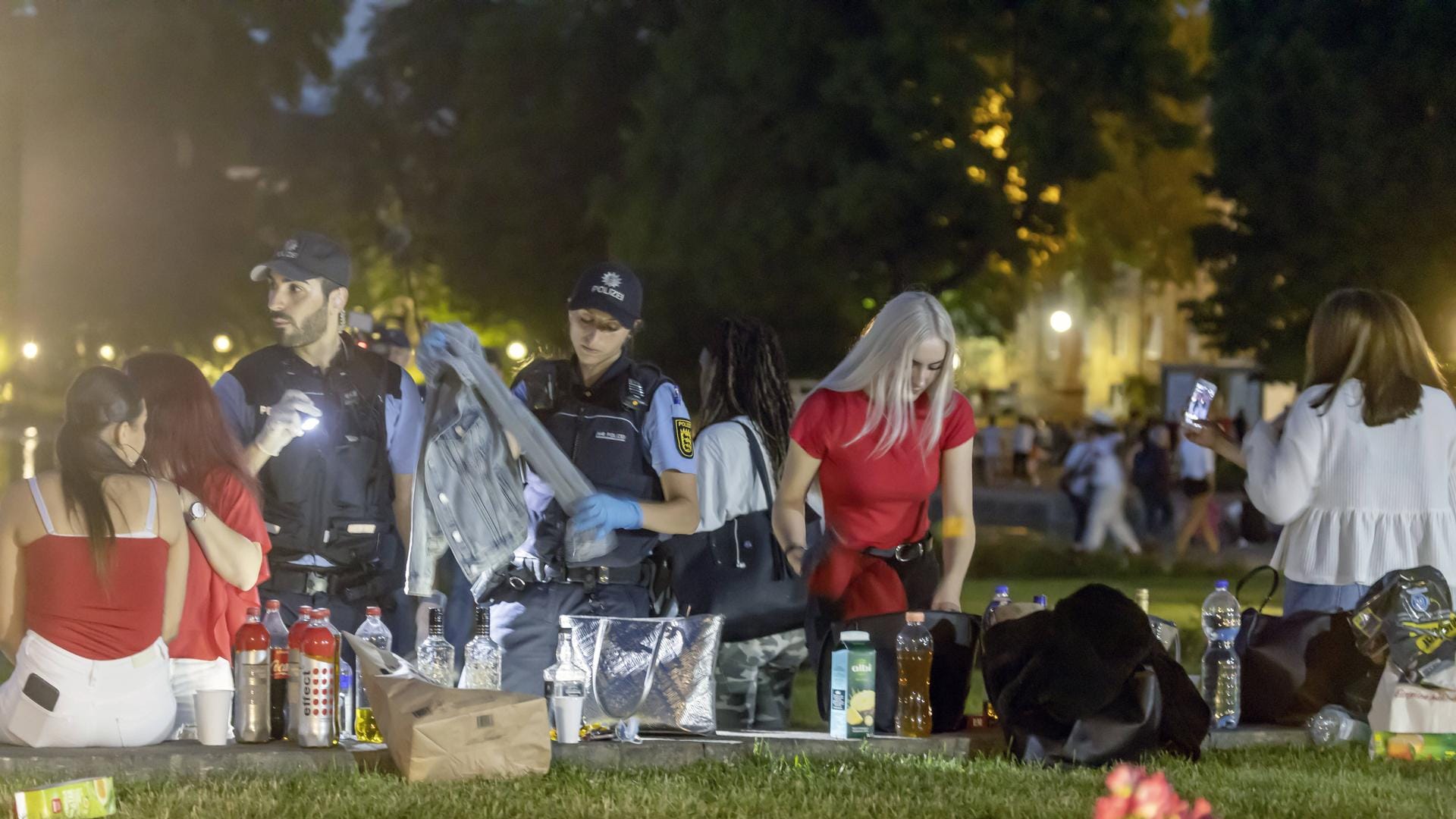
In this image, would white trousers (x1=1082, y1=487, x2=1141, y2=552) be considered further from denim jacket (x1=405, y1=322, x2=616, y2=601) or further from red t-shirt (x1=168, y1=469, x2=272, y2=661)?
red t-shirt (x1=168, y1=469, x2=272, y2=661)

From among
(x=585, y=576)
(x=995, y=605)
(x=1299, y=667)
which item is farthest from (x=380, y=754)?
(x=1299, y=667)

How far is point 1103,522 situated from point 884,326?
17.9 meters

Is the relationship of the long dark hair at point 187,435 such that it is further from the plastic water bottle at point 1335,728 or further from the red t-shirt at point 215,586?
the plastic water bottle at point 1335,728

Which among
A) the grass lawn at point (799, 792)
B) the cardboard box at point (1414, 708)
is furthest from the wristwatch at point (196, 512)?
the cardboard box at point (1414, 708)

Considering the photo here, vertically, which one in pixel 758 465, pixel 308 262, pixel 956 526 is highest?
pixel 308 262

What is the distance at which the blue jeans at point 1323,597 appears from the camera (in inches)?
293

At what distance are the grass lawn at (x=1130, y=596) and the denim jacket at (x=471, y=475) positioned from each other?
4.94 metres

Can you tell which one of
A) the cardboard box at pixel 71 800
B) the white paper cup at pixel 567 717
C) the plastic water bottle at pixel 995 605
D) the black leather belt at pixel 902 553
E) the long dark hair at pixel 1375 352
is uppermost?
the long dark hair at pixel 1375 352

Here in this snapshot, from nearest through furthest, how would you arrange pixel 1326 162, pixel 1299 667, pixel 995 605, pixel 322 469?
pixel 322 469, pixel 995 605, pixel 1299 667, pixel 1326 162

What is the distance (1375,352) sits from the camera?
7.34m

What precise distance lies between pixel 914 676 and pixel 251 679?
2.28m

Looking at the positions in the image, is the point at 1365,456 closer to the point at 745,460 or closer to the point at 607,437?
the point at 745,460

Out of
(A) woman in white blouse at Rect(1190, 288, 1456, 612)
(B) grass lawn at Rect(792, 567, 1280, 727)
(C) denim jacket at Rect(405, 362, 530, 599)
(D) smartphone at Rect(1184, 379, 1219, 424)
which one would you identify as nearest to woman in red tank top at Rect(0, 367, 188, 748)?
(C) denim jacket at Rect(405, 362, 530, 599)

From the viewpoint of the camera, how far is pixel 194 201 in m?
41.2
